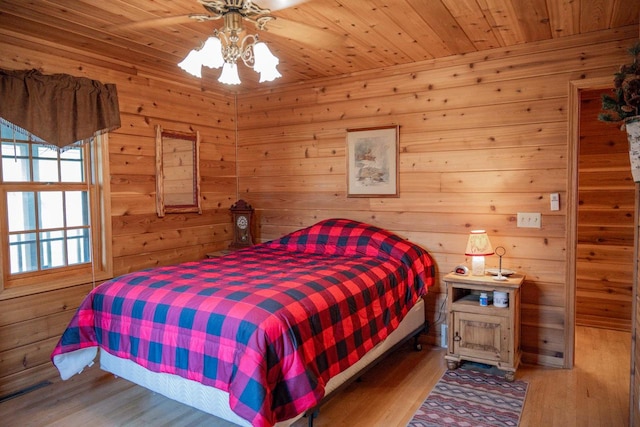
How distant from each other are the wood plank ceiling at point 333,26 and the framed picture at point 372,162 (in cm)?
60

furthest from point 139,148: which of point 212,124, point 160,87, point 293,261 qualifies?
point 293,261

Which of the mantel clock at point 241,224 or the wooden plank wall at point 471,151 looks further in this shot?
the mantel clock at point 241,224

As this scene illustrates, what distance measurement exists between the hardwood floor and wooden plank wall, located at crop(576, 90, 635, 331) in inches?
36.5

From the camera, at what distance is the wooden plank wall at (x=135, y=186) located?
294 cm

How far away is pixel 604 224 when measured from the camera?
13.7ft

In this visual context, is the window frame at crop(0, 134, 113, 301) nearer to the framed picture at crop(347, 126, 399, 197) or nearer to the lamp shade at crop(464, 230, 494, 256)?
the framed picture at crop(347, 126, 399, 197)

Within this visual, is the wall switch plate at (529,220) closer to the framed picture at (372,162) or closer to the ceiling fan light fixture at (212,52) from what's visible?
the framed picture at (372,162)

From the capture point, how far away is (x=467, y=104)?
343 cm

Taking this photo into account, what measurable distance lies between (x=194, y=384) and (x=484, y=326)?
1.94 metres

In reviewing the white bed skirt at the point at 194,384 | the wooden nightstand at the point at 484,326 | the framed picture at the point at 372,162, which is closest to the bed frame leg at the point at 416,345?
the wooden nightstand at the point at 484,326

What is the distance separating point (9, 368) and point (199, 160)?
2.19 meters

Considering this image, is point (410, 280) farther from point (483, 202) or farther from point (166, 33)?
point (166, 33)

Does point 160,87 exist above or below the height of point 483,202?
above

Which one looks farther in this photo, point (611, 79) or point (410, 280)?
point (410, 280)
